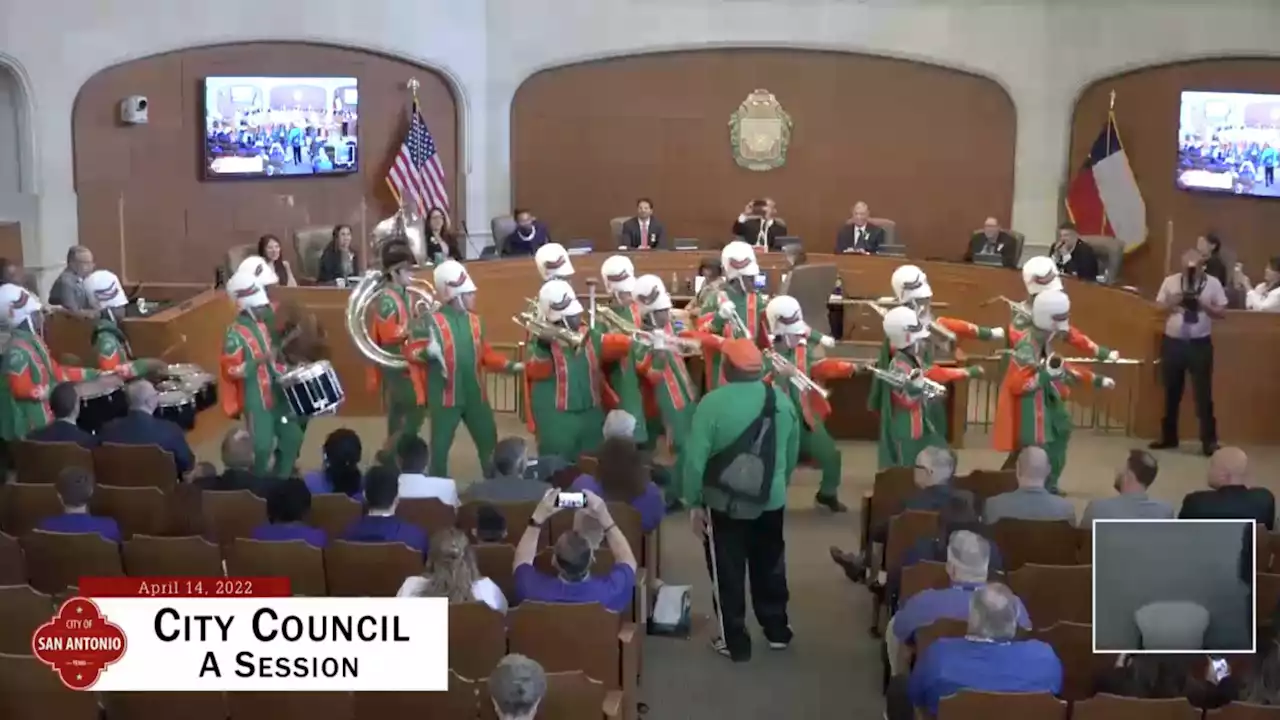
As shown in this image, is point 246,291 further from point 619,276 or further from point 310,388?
point 619,276

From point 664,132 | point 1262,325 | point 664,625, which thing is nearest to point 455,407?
point 664,625

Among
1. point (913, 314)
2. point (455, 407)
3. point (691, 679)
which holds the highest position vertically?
point (913, 314)

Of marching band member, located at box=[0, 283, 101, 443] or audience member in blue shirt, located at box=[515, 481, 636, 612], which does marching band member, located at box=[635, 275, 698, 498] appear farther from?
audience member in blue shirt, located at box=[515, 481, 636, 612]

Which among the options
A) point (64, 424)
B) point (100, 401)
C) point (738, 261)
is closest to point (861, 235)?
point (738, 261)

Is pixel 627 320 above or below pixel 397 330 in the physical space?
above

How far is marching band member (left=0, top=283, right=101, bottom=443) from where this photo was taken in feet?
32.2

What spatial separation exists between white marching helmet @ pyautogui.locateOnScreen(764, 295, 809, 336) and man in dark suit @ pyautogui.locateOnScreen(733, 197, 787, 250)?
252 inches

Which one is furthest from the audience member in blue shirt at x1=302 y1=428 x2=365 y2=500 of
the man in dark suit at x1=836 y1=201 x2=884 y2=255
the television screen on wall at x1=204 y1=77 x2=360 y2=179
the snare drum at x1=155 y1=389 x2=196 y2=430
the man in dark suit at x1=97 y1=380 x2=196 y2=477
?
the man in dark suit at x1=836 y1=201 x2=884 y2=255

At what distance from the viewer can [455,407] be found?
10477 mm

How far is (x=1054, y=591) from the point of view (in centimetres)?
682

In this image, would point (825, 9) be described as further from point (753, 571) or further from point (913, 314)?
point (753, 571)

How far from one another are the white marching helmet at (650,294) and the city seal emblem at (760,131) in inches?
311

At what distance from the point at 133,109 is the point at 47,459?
22.5ft

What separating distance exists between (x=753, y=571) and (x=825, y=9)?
10708 mm
